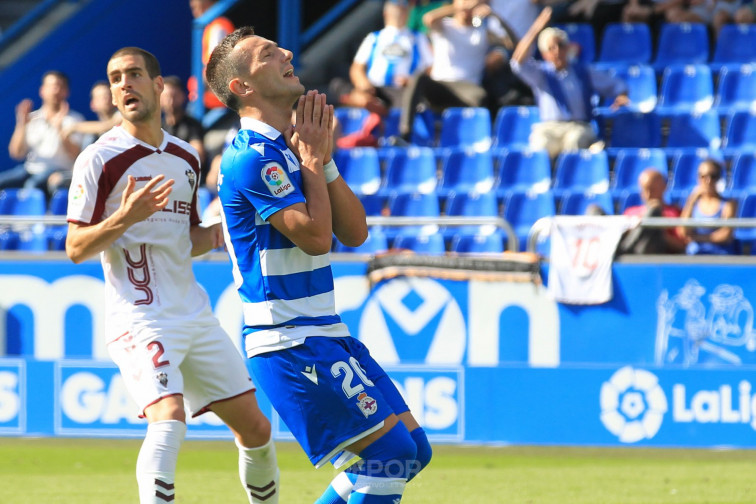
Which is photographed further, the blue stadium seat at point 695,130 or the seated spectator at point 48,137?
the seated spectator at point 48,137

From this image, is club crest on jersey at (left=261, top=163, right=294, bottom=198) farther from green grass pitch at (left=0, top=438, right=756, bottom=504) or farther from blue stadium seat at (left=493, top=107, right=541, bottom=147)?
blue stadium seat at (left=493, top=107, right=541, bottom=147)

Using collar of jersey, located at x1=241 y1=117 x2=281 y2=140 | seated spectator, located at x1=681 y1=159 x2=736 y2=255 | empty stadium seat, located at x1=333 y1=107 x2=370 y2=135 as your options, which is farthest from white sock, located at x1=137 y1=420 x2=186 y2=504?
empty stadium seat, located at x1=333 y1=107 x2=370 y2=135

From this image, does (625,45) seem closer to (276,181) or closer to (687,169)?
(687,169)

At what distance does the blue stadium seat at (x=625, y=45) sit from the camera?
44.2ft

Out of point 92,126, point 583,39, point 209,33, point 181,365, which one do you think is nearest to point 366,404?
point 181,365

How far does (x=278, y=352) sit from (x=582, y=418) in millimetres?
5075

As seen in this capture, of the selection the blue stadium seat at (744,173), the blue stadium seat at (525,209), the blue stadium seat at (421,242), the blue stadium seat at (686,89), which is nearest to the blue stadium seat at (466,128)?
the blue stadium seat at (525,209)

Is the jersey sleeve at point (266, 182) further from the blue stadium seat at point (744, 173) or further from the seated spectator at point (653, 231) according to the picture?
the blue stadium seat at point (744, 173)

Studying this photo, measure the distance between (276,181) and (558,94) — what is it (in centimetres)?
808

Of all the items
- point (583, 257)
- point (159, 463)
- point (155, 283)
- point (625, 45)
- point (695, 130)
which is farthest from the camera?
point (625, 45)

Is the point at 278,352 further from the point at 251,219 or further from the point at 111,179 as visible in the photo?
the point at 111,179

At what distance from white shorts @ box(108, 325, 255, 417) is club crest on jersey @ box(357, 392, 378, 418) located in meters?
→ 1.26

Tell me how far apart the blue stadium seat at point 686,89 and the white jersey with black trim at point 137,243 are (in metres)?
8.19

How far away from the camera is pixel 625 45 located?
1359 centimetres
